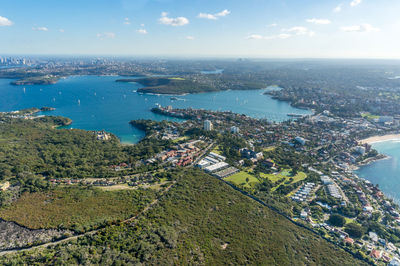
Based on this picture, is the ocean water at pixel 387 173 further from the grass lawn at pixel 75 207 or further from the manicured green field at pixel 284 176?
the grass lawn at pixel 75 207

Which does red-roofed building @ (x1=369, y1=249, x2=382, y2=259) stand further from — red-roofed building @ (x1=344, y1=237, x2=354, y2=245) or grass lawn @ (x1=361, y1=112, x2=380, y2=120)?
grass lawn @ (x1=361, y1=112, x2=380, y2=120)

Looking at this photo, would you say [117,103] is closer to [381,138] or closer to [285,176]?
[285,176]

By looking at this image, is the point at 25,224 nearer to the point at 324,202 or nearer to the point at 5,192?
the point at 5,192

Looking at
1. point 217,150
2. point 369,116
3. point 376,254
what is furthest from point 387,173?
point 369,116

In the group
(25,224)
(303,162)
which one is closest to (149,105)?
(303,162)

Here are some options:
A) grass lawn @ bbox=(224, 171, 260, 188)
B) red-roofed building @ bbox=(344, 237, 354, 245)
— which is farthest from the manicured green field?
red-roofed building @ bbox=(344, 237, 354, 245)
